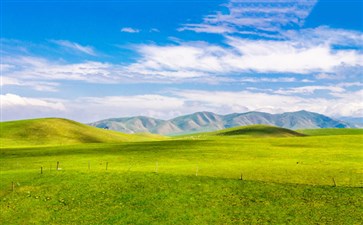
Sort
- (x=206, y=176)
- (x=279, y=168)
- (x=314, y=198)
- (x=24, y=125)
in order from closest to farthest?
1. (x=314, y=198)
2. (x=206, y=176)
3. (x=279, y=168)
4. (x=24, y=125)

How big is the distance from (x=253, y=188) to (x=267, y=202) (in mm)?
4855

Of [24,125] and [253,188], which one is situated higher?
[24,125]

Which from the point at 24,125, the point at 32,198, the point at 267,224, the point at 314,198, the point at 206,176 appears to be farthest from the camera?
the point at 24,125

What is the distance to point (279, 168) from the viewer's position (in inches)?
2596

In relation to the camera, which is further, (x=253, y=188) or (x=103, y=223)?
(x=253, y=188)

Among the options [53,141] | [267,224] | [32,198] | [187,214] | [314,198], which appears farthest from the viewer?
[53,141]

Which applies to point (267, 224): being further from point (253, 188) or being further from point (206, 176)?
point (206, 176)

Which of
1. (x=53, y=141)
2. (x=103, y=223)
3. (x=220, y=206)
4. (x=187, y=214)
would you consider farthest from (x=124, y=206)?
(x=53, y=141)

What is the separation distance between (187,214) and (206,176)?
46.5 feet

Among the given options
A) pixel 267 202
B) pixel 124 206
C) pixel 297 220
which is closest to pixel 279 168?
pixel 267 202

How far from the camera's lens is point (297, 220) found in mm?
39781

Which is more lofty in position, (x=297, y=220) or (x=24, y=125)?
(x=24, y=125)

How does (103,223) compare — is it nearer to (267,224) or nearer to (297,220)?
(267,224)

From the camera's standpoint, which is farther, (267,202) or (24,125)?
(24,125)
